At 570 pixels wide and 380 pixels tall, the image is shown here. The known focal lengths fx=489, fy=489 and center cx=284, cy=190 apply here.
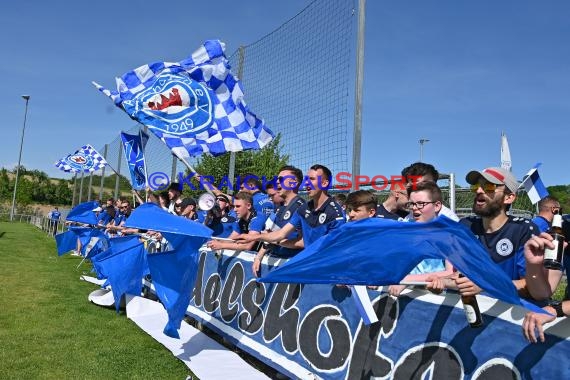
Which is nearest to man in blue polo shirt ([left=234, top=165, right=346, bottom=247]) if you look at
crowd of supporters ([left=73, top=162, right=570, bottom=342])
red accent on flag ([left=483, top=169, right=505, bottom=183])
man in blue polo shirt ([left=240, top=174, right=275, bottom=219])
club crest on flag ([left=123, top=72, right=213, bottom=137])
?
crowd of supporters ([left=73, top=162, right=570, bottom=342])

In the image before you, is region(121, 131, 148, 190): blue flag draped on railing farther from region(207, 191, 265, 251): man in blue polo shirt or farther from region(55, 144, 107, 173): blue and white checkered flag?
region(55, 144, 107, 173): blue and white checkered flag

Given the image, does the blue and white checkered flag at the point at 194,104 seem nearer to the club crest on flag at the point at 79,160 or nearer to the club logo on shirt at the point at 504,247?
the club logo on shirt at the point at 504,247

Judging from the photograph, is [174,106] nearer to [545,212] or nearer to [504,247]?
[545,212]

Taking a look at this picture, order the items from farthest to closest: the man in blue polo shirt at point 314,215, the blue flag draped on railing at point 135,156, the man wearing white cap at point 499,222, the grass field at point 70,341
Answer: the blue flag draped on railing at point 135,156 < the man in blue polo shirt at point 314,215 < the grass field at point 70,341 < the man wearing white cap at point 499,222

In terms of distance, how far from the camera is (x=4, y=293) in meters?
8.63

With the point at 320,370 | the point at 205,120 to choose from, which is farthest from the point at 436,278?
the point at 205,120

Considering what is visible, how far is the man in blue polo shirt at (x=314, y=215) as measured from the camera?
193 inches

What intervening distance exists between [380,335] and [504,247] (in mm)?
1047

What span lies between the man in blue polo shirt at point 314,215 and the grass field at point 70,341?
1663 mm

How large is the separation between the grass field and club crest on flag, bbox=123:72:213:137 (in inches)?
119

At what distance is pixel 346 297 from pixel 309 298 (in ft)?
1.83

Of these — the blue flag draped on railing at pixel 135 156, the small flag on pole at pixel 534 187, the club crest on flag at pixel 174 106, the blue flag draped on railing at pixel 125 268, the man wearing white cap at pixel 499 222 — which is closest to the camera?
the man wearing white cap at pixel 499 222


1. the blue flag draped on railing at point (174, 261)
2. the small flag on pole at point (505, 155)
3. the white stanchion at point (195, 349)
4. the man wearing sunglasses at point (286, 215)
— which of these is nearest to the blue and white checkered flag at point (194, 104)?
the white stanchion at point (195, 349)

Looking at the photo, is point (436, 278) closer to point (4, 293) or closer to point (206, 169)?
point (4, 293)
